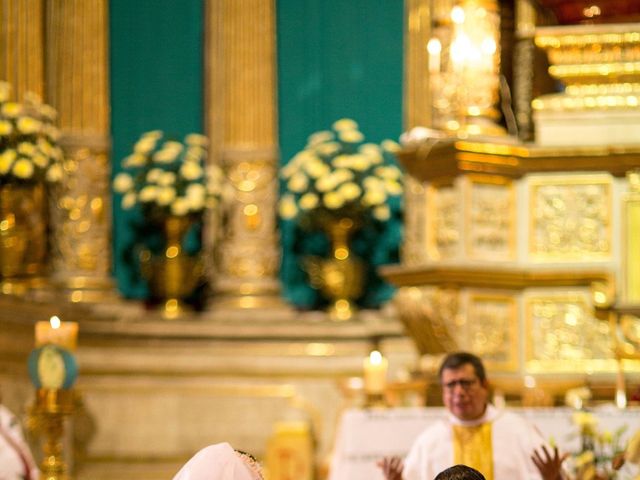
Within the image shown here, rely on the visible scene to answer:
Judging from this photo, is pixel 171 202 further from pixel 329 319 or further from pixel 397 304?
pixel 397 304

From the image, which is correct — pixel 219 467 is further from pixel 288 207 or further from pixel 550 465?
pixel 288 207

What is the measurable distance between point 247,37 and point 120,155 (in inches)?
59.5

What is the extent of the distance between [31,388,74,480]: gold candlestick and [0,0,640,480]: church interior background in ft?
7.88

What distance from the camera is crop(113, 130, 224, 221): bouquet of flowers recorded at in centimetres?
1380

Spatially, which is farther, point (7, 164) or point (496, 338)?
point (7, 164)

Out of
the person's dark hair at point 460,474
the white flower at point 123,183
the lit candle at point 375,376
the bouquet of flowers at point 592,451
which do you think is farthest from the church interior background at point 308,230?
the person's dark hair at point 460,474

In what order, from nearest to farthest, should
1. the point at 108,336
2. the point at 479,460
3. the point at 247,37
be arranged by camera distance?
the point at 479,460 → the point at 108,336 → the point at 247,37

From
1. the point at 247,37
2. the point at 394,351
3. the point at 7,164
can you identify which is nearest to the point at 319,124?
the point at 247,37

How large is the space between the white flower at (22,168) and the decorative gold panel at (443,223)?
3.77m

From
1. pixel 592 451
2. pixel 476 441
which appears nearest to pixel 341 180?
pixel 592 451

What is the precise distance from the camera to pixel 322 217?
13.9 meters

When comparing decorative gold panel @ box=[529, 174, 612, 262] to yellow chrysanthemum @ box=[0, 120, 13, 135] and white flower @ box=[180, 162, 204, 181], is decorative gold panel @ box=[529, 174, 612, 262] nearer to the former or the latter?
yellow chrysanthemum @ box=[0, 120, 13, 135]

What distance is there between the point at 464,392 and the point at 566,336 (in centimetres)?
319

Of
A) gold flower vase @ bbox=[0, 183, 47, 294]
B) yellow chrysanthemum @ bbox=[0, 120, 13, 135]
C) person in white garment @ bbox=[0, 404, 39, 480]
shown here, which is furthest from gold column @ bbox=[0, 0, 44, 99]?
person in white garment @ bbox=[0, 404, 39, 480]
